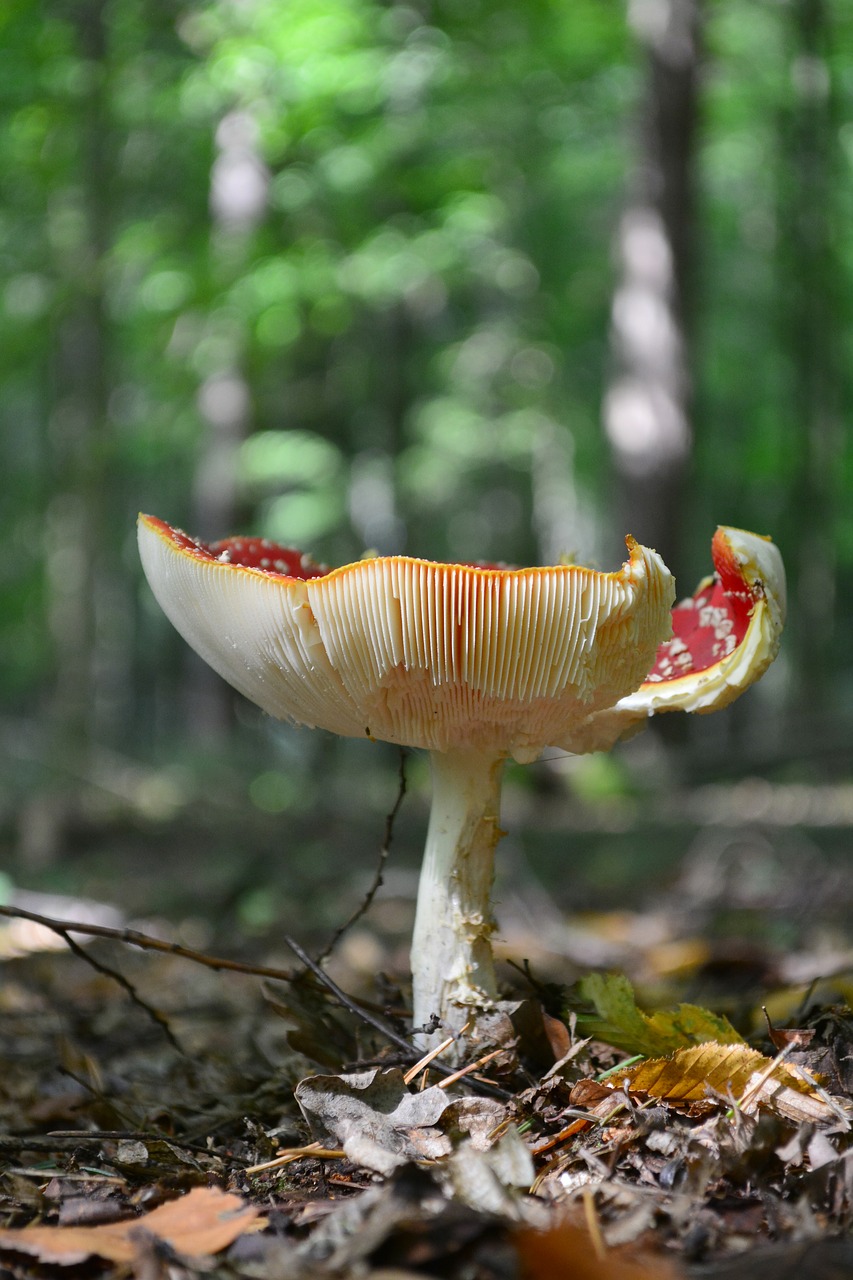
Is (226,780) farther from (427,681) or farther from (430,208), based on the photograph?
(427,681)

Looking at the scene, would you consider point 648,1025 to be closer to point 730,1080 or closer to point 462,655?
point 730,1080

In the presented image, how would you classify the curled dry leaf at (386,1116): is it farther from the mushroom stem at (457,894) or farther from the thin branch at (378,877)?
the thin branch at (378,877)

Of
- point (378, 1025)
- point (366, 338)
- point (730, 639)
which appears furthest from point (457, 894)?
point (366, 338)

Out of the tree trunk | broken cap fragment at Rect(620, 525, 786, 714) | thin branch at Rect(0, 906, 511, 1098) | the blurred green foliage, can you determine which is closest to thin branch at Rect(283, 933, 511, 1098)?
thin branch at Rect(0, 906, 511, 1098)

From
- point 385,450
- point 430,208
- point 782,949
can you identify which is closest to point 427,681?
point 782,949

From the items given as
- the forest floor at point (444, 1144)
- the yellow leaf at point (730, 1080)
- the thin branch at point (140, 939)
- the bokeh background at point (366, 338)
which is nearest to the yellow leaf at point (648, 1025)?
the forest floor at point (444, 1144)

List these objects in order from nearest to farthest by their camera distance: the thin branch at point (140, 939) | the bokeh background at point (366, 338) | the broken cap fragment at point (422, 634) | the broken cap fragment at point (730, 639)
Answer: the broken cap fragment at point (422, 634), the broken cap fragment at point (730, 639), the thin branch at point (140, 939), the bokeh background at point (366, 338)

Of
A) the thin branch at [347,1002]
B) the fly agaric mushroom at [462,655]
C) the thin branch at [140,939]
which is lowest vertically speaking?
the thin branch at [347,1002]
